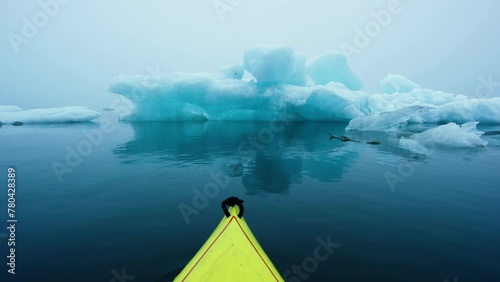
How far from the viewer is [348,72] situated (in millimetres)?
35781

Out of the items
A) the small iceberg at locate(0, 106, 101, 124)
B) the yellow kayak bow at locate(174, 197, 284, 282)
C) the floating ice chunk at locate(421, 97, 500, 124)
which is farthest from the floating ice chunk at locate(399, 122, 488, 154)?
the small iceberg at locate(0, 106, 101, 124)

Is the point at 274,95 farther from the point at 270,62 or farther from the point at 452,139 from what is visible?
the point at 452,139

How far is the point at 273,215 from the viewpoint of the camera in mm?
6258

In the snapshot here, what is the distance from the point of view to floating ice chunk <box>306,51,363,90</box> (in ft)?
113

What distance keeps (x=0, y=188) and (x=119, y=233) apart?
18.9 ft

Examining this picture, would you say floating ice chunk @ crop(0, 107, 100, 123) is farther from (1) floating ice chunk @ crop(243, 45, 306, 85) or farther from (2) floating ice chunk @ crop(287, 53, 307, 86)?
(2) floating ice chunk @ crop(287, 53, 307, 86)

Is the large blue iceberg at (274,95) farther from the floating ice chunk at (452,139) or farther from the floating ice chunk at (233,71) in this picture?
the floating ice chunk at (452,139)

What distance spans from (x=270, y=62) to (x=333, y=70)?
42.8 feet

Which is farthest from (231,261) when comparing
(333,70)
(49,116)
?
(49,116)

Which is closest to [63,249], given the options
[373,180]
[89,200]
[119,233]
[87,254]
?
[87,254]

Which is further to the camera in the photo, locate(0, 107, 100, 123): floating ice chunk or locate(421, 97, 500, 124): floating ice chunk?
locate(0, 107, 100, 123): floating ice chunk

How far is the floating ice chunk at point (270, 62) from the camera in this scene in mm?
26016

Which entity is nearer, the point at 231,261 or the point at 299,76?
the point at 231,261

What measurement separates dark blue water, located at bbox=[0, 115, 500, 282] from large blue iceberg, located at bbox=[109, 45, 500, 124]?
1592 centimetres
